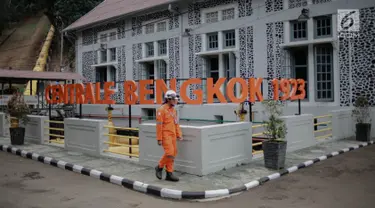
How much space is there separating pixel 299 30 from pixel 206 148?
9636 mm

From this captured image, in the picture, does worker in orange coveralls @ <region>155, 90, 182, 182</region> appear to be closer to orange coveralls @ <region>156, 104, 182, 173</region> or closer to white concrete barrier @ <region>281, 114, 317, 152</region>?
orange coveralls @ <region>156, 104, 182, 173</region>

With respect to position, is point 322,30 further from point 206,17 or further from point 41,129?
point 41,129

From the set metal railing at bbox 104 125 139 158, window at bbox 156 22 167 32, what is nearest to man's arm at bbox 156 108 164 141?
metal railing at bbox 104 125 139 158

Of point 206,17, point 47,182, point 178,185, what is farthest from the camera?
point 206,17

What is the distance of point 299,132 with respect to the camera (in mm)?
11484

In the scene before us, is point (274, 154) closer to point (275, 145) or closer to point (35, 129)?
point (275, 145)

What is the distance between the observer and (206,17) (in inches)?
746

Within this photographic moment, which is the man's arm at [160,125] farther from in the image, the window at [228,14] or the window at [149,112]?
the window at [149,112]

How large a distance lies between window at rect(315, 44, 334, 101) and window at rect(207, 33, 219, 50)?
5059 millimetres

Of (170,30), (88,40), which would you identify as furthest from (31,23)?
(170,30)

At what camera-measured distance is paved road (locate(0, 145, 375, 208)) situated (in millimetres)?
6473

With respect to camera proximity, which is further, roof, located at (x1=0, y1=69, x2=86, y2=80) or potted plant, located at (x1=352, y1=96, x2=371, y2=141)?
roof, located at (x1=0, y1=69, x2=86, y2=80)

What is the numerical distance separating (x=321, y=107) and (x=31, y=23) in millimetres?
50379

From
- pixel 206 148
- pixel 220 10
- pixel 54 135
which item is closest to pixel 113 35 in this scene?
pixel 220 10
